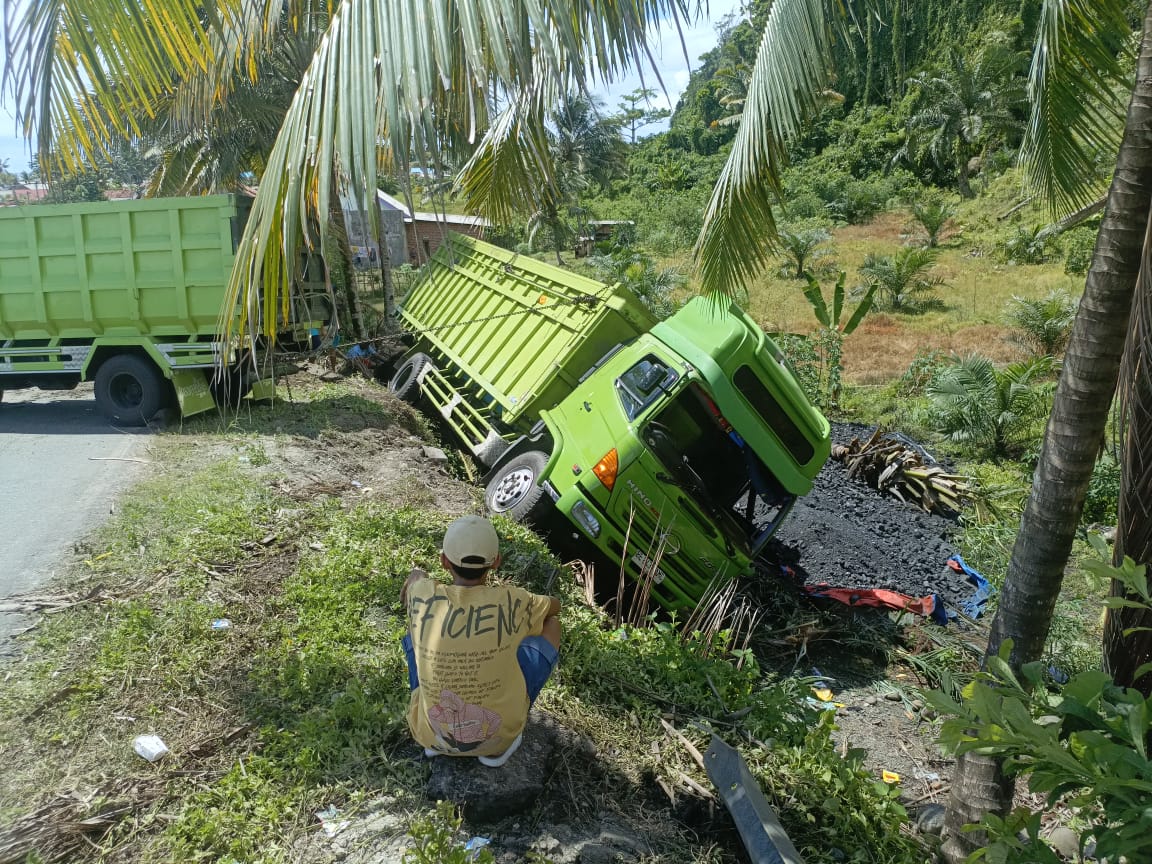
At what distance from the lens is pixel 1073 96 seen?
3.77 meters

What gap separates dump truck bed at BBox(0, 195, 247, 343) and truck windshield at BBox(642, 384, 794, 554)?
16.7 feet

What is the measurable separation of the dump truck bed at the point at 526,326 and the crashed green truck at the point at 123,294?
7.88ft

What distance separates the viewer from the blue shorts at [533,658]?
→ 3328mm

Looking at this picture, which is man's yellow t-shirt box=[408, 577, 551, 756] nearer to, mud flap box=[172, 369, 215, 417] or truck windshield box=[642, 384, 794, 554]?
truck windshield box=[642, 384, 794, 554]

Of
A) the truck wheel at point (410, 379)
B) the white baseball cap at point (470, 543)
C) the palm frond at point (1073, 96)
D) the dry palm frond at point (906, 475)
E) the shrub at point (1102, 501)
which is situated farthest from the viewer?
the truck wheel at point (410, 379)

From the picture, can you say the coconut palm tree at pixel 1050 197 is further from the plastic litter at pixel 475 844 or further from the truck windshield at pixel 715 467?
the truck windshield at pixel 715 467

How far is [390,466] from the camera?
8.26m

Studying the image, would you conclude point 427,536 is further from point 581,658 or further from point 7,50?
point 7,50

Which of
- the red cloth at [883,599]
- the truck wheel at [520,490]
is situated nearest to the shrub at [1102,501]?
the red cloth at [883,599]

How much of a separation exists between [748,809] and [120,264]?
8655mm

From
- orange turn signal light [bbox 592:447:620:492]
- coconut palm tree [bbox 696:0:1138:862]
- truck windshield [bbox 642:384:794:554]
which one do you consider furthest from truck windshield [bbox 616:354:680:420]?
coconut palm tree [bbox 696:0:1138:862]

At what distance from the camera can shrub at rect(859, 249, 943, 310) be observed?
63.7 feet

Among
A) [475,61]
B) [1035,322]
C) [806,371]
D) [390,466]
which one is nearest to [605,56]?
[475,61]

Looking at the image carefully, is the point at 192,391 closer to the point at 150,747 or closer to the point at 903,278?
the point at 150,747
